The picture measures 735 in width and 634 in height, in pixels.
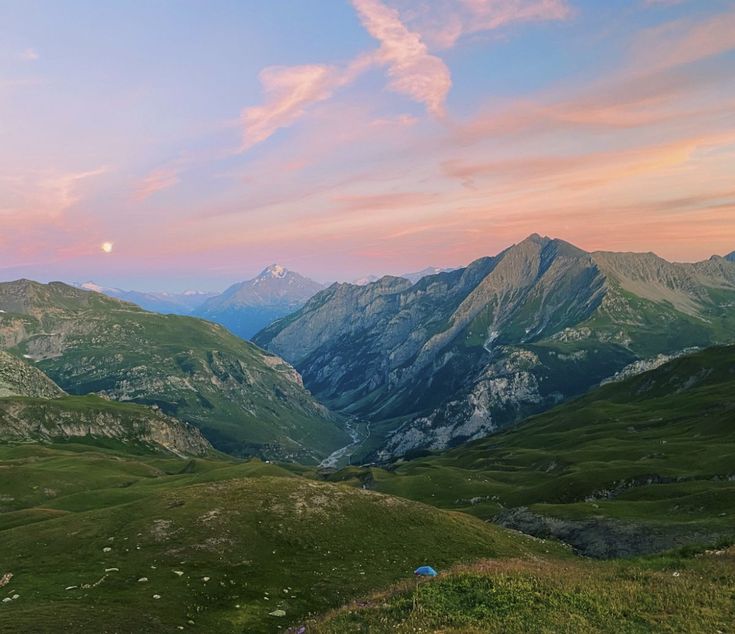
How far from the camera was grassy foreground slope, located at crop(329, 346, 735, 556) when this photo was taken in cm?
6106

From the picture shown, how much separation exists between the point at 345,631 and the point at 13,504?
101581 millimetres

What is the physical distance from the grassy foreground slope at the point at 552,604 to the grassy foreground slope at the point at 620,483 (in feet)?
110

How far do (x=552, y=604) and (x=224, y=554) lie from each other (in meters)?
31.7

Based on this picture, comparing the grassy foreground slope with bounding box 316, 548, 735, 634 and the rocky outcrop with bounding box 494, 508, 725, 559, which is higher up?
the grassy foreground slope with bounding box 316, 548, 735, 634

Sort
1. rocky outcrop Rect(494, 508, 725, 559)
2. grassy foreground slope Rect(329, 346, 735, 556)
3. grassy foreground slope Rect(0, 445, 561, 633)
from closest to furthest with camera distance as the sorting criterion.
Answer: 1. grassy foreground slope Rect(0, 445, 561, 633)
2. rocky outcrop Rect(494, 508, 725, 559)
3. grassy foreground slope Rect(329, 346, 735, 556)

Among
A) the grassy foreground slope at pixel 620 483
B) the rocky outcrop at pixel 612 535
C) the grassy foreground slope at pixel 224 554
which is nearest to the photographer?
the grassy foreground slope at pixel 224 554

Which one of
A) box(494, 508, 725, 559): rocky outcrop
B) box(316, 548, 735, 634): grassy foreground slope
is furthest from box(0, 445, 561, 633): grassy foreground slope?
box(316, 548, 735, 634): grassy foreground slope

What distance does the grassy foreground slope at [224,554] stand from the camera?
33250mm

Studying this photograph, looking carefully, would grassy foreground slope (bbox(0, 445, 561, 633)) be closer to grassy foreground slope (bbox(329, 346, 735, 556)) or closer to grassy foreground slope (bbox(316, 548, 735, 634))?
grassy foreground slope (bbox(329, 346, 735, 556))

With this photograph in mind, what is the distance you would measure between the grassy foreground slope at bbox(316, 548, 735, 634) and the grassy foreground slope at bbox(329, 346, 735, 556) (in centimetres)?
3351

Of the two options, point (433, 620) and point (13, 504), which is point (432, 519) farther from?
point (13, 504)

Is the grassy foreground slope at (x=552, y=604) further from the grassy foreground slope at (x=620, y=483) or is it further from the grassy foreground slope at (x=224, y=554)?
the grassy foreground slope at (x=620, y=483)

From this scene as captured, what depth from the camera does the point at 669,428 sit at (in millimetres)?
145500

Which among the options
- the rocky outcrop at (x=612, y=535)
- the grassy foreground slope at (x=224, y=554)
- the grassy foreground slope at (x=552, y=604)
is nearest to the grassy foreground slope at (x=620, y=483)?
the rocky outcrop at (x=612, y=535)
